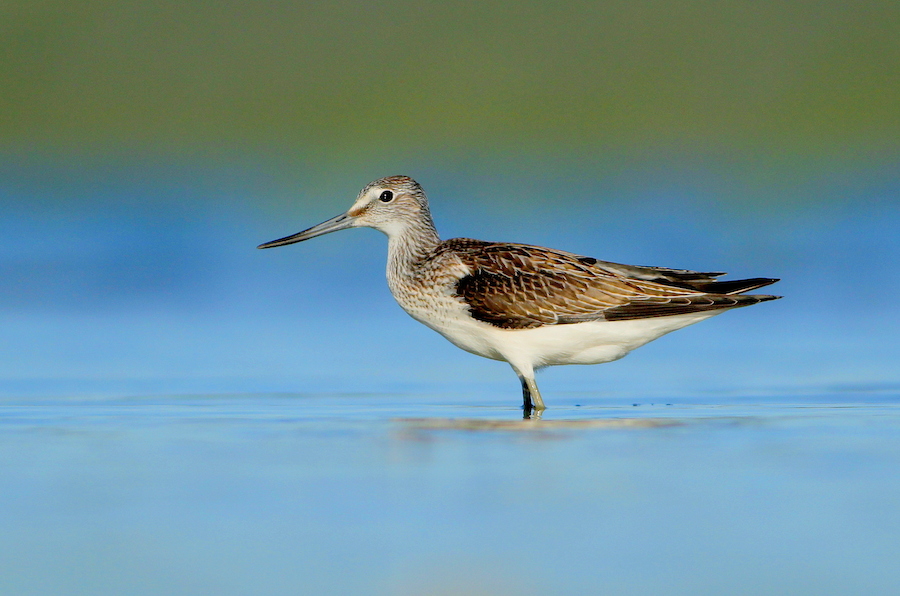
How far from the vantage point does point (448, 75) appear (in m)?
27.0

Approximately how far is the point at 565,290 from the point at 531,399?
0.84 m

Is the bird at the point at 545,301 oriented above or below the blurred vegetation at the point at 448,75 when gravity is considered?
below

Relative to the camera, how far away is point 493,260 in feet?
29.6

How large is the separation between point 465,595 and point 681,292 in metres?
4.92

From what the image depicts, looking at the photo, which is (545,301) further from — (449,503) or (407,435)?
(449,503)

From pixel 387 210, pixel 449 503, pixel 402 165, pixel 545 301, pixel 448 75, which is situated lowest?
pixel 449 503

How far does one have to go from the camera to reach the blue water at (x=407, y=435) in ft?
15.4

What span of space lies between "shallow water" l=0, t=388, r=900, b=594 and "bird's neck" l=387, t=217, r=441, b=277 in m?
1.70

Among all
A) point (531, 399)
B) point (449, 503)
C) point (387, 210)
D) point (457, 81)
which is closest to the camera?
point (449, 503)

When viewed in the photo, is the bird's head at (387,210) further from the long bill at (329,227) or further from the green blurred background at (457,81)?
the green blurred background at (457,81)

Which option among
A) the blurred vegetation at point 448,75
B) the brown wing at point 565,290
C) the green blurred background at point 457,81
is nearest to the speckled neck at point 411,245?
the brown wing at point 565,290

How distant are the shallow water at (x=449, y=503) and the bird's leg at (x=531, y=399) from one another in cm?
47

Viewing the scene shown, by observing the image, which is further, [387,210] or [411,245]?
[387,210]

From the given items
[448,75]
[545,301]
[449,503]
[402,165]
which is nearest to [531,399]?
[545,301]
